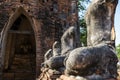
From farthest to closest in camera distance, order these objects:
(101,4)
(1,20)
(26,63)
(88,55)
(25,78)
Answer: (26,63), (25,78), (1,20), (101,4), (88,55)

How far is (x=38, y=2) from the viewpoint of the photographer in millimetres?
13078

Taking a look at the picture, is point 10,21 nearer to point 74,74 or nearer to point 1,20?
point 1,20

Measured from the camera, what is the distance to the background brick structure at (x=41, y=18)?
1275cm

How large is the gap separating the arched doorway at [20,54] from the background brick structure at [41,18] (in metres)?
1.76

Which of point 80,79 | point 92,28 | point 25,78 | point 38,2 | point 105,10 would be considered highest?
point 38,2

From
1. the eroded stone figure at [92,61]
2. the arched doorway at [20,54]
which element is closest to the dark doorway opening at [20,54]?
the arched doorway at [20,54]

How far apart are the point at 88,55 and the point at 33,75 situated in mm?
A: 12750

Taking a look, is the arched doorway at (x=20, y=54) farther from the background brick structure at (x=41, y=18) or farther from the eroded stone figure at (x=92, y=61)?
the eroded stone figure at (x=92, y=61)

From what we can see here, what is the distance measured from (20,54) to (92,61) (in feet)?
46.7

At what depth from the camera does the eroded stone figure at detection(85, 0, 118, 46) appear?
358 centimetres

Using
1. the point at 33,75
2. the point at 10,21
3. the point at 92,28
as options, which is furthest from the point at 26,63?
the point at 92,28

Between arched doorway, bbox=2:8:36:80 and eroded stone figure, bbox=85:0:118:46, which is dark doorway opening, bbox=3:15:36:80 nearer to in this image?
arched doorway, bbox=2:8:36:80

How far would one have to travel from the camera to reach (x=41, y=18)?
13.0m

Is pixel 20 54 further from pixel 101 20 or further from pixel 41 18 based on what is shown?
pixel 101 20
